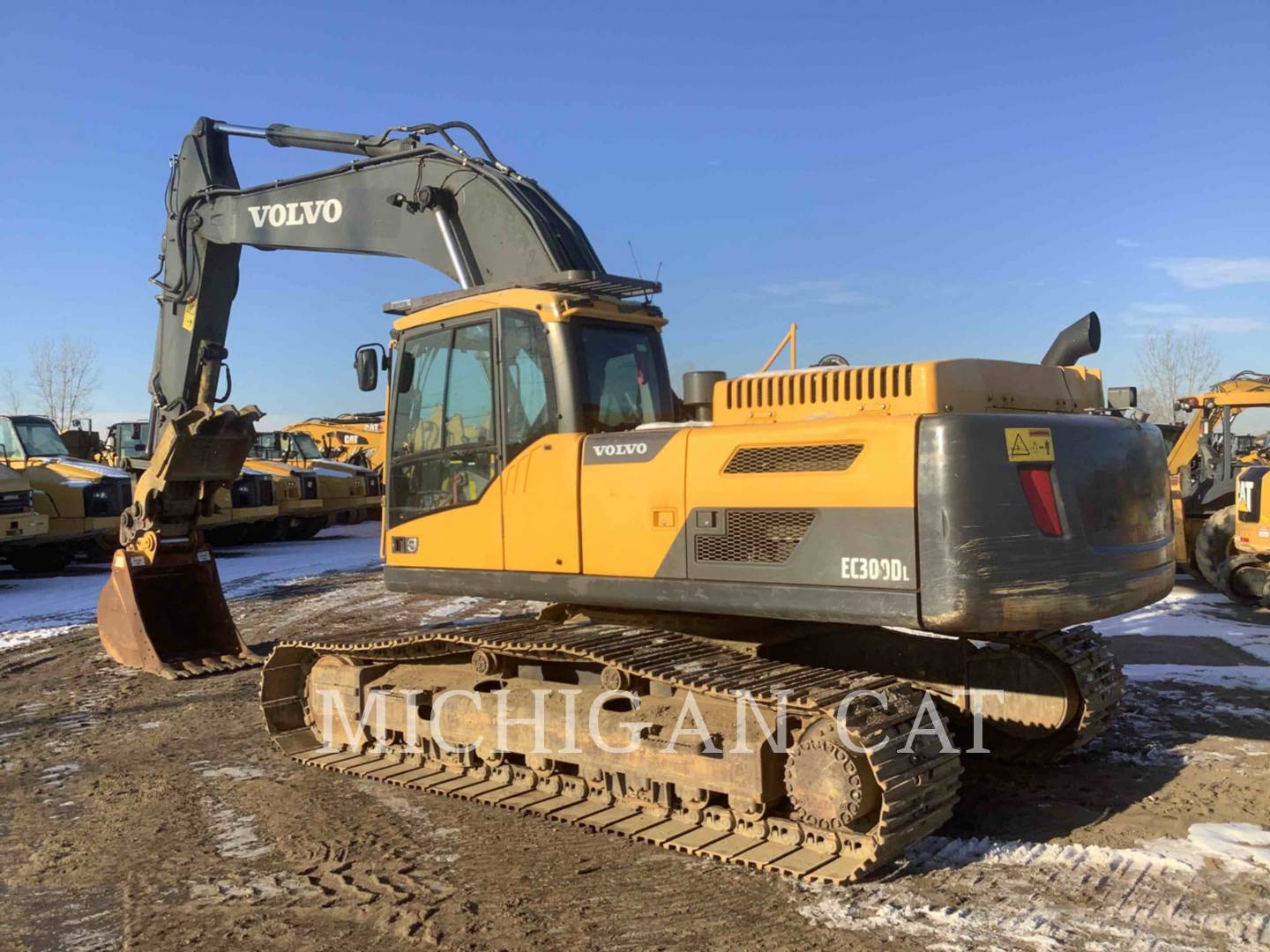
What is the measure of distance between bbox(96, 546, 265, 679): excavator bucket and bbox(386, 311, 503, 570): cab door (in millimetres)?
3561

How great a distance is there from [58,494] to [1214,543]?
16.3 m

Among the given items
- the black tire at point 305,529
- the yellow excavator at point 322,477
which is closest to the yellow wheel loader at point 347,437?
the yellow excavator at point 322,477

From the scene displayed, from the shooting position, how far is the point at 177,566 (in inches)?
355

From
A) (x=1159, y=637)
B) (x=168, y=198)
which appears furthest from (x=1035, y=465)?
(x=168, y=198)

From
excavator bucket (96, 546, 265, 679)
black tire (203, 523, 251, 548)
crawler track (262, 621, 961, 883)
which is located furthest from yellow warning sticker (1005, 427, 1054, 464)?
black tire (203, 523, 251, 548)

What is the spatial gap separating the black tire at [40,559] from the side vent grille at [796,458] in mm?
15374

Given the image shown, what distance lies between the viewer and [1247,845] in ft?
15.2

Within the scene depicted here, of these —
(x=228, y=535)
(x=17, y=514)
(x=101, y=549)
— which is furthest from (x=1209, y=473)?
(x=101, y=549)

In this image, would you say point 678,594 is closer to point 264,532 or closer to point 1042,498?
point 1042,498

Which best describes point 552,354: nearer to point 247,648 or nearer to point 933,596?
point 933,596

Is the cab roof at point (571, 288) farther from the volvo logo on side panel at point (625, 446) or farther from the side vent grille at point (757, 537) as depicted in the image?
the side vent grille at point (757, 537)

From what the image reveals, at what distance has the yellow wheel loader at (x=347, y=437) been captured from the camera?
29.8 meters

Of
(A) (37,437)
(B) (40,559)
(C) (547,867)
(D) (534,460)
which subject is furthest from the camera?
(A) (37,437)

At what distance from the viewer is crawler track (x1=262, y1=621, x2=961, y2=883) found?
13.8ft
